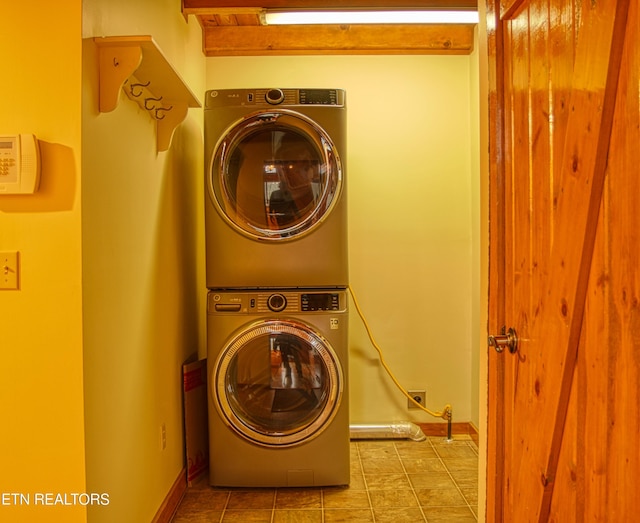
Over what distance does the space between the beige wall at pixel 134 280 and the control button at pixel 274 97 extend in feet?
1.56

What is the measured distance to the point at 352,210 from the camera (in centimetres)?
285

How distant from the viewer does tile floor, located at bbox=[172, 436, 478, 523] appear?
2006 mm

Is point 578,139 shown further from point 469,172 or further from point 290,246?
point 469,172

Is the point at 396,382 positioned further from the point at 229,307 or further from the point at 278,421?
the point at 229,307

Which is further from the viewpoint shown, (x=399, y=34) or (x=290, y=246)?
(x=399, y=34)

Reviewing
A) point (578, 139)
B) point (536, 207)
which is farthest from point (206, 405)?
point (578, 139)

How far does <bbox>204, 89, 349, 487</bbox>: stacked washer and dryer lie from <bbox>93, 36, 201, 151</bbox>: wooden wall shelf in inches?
10.2

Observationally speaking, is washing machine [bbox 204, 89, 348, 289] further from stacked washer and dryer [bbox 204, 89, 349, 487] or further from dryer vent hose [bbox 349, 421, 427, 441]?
dryer vent hose [bbox 349, 421, 427, 441]

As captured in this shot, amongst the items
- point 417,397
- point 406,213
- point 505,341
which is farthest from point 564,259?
point 417,397

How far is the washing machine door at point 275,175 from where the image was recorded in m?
2.18

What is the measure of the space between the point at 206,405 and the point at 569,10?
2.24 meters

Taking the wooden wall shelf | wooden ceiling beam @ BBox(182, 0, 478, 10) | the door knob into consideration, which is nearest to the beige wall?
the wooden wall shelf

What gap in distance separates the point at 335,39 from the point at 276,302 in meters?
1.69

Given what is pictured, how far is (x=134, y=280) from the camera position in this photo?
1.68 metres
